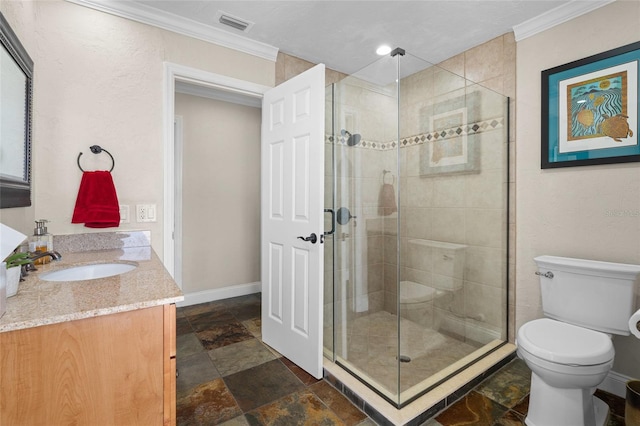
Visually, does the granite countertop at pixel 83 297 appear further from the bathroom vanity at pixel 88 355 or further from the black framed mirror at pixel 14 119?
the black framed mirror at pixel 14 119

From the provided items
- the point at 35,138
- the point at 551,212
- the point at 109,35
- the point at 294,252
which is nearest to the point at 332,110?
the point at 294,252

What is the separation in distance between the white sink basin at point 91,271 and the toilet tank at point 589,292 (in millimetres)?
2411

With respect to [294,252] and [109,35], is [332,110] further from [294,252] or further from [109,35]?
[109,35]

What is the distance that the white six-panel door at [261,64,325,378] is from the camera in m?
2.00

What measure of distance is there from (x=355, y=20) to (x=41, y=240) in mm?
2342

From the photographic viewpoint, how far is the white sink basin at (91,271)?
148cm

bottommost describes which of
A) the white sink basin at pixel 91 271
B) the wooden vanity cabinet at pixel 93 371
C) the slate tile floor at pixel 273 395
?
the slate tile floor at pixel 273 395

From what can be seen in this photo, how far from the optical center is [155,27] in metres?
2.11

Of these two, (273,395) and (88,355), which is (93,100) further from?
(273,395)

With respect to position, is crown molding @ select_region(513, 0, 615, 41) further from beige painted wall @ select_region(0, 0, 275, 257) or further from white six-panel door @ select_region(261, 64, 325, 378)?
beige painted wall @ select_region(0, 0, 275, 257)

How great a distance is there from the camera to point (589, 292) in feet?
5.80

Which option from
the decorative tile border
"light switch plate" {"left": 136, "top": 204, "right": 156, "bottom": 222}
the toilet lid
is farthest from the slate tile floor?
the decorative tile border

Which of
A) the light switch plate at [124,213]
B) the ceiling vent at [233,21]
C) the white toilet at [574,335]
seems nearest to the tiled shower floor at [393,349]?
the white toilet at [574,335]

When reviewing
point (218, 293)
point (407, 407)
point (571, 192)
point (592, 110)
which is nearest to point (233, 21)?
point (592, 110)
